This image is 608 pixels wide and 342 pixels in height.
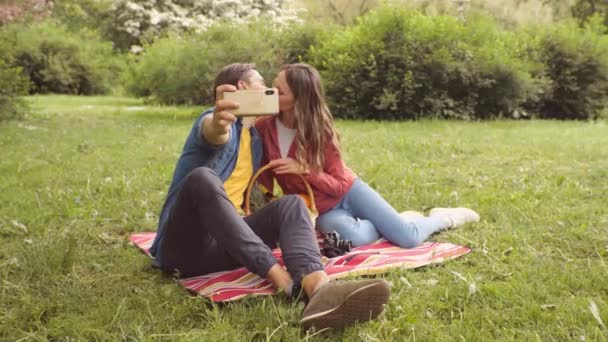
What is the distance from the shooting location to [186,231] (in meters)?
2.94

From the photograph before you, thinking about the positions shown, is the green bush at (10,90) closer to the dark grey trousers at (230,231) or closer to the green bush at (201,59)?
the green bush at (201,59)

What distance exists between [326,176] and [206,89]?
839 centimetres

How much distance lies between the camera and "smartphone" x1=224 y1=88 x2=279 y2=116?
9.22ft

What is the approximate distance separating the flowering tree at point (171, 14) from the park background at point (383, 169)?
143mm

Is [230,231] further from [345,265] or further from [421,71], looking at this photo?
[421,71]

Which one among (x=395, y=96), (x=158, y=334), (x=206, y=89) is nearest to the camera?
(x=158, y=334)

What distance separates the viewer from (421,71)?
1067 cm

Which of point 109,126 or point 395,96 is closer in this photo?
point 109,126

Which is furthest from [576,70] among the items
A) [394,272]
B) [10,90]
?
[394,272]

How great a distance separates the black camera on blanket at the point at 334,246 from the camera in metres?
3.46

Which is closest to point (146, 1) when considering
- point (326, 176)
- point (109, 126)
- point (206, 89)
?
point (206, 89)

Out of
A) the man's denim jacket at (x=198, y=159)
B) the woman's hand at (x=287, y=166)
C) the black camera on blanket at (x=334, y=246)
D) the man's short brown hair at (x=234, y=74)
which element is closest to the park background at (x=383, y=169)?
the man's denim jacket at (x=198, y=159)

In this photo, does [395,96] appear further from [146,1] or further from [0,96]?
[146,1]

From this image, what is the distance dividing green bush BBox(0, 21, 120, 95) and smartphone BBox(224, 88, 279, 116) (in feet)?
55.7
